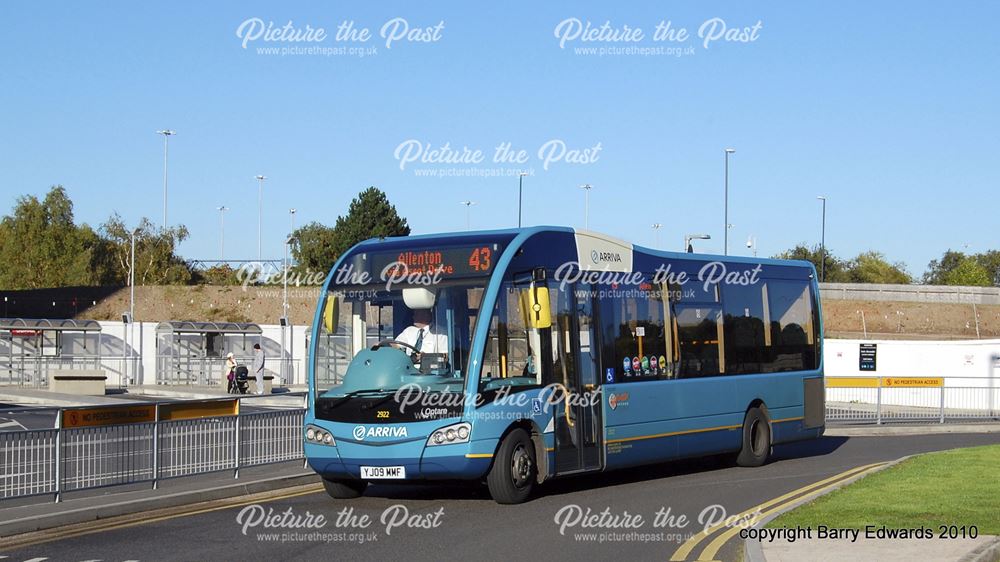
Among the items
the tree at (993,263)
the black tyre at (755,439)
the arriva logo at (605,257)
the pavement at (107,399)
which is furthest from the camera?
the tree at (993,263)

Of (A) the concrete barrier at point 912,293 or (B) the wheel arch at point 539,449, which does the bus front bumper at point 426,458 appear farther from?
(A) the concrete barrier at point 912,293

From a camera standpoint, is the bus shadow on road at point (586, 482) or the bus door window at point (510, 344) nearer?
the bus door window at point (510, 344)

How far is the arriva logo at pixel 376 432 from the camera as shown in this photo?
14391 millimetres

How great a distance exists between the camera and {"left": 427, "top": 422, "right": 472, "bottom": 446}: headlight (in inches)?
560

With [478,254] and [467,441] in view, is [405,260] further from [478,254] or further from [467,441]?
[467,441]

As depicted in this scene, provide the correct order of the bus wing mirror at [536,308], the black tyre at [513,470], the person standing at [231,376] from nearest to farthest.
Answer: the black tyre at [513,470] < the bus wing mirror at [536,308] < the person standing at [231,376]

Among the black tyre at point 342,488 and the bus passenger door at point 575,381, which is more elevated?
the bus passenger door at point 575,381

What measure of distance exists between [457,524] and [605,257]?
546 cm

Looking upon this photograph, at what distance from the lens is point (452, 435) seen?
14.2 metres

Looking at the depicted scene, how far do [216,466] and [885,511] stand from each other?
901cm

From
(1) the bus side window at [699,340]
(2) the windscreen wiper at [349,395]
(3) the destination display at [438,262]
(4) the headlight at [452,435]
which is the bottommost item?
(4) the headlight at [452,435]

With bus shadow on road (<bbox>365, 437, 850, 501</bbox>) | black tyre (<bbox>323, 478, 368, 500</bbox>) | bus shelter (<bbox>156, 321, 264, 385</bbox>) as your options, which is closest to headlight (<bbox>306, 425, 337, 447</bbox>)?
black tyre (<bbox>323, 478, 368, 500</bbox>)

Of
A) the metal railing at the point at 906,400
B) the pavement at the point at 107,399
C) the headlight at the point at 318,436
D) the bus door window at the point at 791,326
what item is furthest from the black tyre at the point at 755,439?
the pavement at the point at 107,399

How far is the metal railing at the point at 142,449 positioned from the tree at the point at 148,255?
95199 mm
